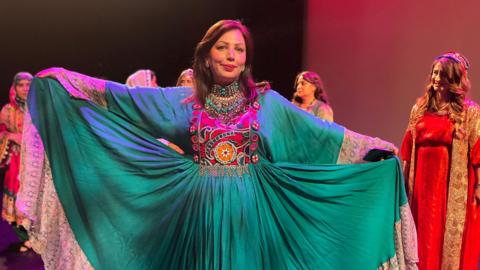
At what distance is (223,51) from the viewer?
84.8 inches

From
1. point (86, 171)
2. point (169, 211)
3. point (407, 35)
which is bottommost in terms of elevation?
point (169, 211)

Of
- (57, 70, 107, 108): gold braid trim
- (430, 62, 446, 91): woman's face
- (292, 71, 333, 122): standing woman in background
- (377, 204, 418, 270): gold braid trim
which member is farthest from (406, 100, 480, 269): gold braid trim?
(57, 70, 107, 108): gold braid trim

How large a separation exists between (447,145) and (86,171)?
6.85 ft

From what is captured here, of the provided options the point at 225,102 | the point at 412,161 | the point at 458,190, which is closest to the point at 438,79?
the point at 412,161

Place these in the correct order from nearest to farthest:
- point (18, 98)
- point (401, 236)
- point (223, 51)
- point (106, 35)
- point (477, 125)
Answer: point (223, 51)
point (401, 236)
point (477, 125)
point (18, 98)
point (106, 35)

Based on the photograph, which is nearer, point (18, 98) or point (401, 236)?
point (401, 236)

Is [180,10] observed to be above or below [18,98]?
above

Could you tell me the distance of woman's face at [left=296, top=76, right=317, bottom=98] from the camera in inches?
169

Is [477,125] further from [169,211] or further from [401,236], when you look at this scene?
[169,211]

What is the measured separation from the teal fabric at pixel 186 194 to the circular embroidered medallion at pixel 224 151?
0.26ft

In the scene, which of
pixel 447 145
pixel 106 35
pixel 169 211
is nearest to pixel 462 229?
pixel 447 145

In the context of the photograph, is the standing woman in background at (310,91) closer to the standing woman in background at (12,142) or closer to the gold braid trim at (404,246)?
the gold braid trim at (404,246)

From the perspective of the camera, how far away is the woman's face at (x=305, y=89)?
4301 mm

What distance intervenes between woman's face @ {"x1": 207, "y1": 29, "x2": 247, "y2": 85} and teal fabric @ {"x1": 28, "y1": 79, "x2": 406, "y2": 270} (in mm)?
181
